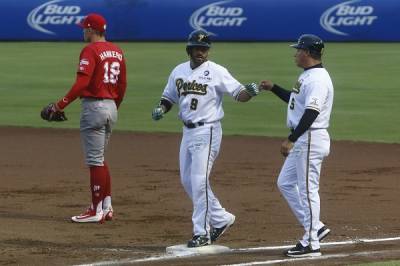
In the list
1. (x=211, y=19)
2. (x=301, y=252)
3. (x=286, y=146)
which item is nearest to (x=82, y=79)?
(x=286, y=146)

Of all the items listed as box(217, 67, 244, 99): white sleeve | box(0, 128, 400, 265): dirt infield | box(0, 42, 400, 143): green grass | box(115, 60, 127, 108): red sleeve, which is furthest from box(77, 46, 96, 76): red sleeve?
box(0, 42, 400, 143): green grass

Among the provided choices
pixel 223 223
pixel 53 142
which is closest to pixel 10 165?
pixel 53 142

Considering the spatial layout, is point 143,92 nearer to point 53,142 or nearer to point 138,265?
point 53,142

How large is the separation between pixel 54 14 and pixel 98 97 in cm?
2791

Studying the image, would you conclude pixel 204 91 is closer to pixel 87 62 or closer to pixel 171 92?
pixel 171 92

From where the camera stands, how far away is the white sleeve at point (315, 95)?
26.3 ft

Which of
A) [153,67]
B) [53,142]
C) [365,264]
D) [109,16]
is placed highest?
[109,16]

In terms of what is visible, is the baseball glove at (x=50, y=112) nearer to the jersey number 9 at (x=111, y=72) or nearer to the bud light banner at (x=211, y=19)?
the jersey number 9 at (x=111, y=72)

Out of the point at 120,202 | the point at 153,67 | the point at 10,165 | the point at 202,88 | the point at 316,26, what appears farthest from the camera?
the point at 316,26

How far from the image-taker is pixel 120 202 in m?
11.2

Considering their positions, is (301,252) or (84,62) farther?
(84,62)

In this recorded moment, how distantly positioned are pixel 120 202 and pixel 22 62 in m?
19.5

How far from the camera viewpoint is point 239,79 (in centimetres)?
2439

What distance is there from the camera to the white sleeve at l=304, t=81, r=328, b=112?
26.3 ft
